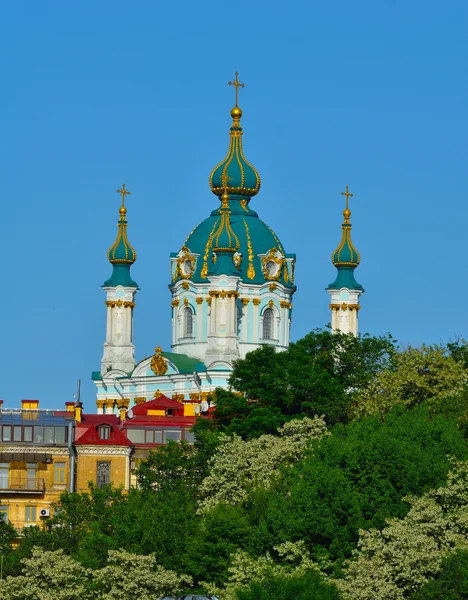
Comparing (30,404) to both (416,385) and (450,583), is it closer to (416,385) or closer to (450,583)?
(416,385)

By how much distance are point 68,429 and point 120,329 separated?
39898 millimetres

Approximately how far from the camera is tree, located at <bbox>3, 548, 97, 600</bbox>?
80.5 m

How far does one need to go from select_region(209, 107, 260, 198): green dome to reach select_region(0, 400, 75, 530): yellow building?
1591 inches

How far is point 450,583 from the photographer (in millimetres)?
74312

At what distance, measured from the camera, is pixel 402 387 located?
98688 mm

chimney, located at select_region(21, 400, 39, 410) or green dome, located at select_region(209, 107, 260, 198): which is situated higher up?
green dome, located at select_region(209, 107, 260, 198)

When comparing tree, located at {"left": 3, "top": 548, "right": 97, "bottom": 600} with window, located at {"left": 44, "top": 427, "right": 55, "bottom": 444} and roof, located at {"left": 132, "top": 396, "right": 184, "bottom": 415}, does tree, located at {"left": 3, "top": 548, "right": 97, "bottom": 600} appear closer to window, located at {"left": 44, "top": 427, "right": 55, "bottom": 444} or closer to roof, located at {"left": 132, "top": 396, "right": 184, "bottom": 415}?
window, located at {"left": 44, "top": 427, "right": 55, "bottom": 444}

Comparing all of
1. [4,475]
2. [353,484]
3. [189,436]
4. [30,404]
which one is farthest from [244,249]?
[353,484]

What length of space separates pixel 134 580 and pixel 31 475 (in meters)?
22.3

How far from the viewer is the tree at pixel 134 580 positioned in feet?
263

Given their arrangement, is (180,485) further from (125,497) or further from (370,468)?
(370,468)

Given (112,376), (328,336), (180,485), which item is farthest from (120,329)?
(180,485)

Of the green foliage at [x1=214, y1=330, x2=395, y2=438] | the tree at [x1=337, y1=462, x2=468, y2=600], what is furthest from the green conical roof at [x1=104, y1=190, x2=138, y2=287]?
the tree at [x1=337, y1=462, x2=468, y2=600]

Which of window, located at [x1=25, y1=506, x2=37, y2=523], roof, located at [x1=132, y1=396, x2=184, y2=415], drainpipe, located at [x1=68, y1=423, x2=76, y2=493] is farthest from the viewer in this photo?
roof, located at [x1=132, y1=396, x2=184, y2=415]
